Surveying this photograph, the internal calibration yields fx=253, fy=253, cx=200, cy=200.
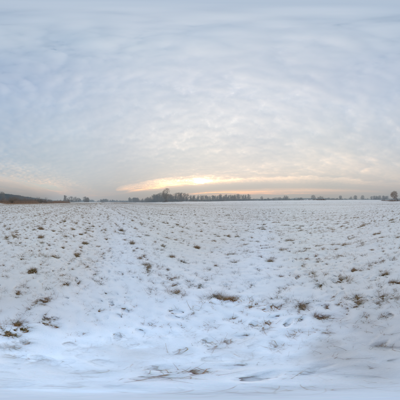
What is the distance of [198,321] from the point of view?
480 centimetres

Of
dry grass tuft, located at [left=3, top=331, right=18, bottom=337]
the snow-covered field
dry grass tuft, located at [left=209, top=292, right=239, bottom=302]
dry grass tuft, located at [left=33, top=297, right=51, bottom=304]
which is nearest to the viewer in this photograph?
the snow-covered field

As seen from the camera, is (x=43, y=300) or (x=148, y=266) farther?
(x=148, y=266)

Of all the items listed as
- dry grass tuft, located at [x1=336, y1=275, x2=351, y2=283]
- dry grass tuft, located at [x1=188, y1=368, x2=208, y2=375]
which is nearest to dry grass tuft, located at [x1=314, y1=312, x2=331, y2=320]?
dry grass tuft, located at [x1=336, y1=275, x2=351, y2=283]

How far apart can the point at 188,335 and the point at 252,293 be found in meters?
2.08

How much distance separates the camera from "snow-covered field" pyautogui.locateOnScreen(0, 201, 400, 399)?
129 inches

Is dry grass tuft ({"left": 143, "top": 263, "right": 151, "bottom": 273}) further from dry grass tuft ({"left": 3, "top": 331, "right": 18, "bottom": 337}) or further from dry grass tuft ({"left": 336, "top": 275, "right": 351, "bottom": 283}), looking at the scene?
dry grass tuft ({"left": 336, "top": 275, "right": 351, "bottom": 283})

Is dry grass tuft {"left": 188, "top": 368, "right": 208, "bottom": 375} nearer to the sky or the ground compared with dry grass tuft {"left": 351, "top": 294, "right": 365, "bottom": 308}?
nearer to the ground

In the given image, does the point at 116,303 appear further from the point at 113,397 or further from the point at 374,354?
the point at 374,354

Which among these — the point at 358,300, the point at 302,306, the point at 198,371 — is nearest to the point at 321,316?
the point at 302,306

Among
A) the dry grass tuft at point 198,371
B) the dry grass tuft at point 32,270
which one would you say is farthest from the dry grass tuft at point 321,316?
the dry grass tuft at point 32,270

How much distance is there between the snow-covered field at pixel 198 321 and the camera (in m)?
3.28

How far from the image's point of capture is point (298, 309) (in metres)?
5.09

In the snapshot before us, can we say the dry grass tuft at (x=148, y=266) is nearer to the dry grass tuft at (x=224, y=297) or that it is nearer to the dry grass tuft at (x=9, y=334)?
the dry grass tuft at (x=224, y=297)

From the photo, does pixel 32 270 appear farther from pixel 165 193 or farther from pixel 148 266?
pixel 165 193
